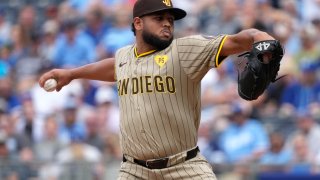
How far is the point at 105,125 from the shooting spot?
1254 centimetres

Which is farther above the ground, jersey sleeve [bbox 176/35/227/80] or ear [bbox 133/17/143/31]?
ear [bbox 133/17/143/31]

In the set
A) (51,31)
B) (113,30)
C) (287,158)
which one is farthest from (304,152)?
(51,31)

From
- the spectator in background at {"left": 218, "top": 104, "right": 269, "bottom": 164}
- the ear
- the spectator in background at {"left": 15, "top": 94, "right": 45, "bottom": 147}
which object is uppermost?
the ear

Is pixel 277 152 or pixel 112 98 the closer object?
pixel 277 152

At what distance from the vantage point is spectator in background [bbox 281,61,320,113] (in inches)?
495

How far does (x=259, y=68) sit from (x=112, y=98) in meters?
7.03

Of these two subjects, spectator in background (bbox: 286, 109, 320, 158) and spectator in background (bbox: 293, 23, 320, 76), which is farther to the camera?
spectator in background (bbox: 293, 23, 320, 76)

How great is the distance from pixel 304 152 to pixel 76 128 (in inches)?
122

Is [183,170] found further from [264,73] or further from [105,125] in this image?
[105,125]

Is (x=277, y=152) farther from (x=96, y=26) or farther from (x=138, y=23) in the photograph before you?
(x=96, y=26)

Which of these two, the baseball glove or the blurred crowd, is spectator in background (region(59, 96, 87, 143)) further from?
the baseball glove

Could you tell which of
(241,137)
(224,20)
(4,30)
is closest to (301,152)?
(241,137)

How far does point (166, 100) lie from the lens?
23.3 ft

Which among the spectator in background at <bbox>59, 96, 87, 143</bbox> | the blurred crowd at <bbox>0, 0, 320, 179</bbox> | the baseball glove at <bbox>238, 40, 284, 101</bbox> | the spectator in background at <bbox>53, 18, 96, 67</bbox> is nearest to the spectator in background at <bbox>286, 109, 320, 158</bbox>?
the blurred crowd at <bbox>0, 0, 320, 179</bbox>
